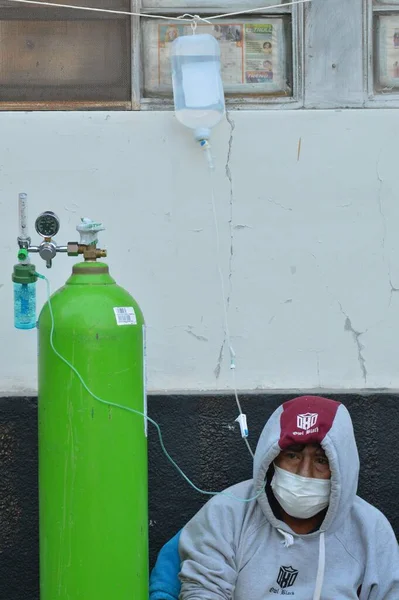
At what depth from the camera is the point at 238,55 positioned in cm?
395

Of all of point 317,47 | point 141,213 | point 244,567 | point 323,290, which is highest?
point 317,47

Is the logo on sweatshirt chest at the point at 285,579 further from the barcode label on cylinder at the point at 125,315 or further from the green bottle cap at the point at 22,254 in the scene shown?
the green bottle cap at the point at 22,254

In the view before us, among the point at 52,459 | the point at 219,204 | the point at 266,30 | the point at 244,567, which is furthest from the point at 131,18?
the point at 244,567

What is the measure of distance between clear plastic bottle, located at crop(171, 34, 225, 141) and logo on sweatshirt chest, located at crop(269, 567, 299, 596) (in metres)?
1.62

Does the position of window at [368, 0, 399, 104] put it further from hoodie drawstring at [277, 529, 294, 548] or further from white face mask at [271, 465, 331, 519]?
hoodie drawstring at [277, 529, 294, 548]

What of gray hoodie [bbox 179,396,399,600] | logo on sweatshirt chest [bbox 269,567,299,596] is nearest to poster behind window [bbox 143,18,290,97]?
gray hoodie [bbox 179,396,399,600]

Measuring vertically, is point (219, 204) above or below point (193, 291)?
above

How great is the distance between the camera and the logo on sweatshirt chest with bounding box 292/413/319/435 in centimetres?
→ 328

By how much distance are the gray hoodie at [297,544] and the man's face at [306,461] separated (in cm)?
5

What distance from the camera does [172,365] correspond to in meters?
3.89

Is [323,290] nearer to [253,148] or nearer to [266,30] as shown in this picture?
[253,148]

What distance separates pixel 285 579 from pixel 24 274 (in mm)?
1317

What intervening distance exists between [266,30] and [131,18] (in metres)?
0.53

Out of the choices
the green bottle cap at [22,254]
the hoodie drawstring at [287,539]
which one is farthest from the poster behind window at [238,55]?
the hoodie drawstring at [287,539]
